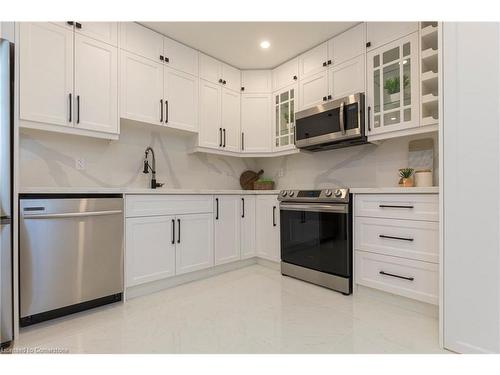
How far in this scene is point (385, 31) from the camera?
2422mm

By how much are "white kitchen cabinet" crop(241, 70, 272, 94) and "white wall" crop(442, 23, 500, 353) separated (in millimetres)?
2254

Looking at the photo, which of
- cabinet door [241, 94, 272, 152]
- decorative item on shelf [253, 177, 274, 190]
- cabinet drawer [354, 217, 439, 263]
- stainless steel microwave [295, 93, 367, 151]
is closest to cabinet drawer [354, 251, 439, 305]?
cabinet drawer [354, 217, 439, 263]

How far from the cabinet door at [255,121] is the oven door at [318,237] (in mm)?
1008

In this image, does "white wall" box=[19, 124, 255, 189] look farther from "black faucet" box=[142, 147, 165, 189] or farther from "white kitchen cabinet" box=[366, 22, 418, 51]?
"white kitchen cabinet" box=[366, 22, 418, 51]

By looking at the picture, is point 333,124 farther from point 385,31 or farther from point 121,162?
point 121,162

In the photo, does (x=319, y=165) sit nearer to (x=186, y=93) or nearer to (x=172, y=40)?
(x=186, y=93)

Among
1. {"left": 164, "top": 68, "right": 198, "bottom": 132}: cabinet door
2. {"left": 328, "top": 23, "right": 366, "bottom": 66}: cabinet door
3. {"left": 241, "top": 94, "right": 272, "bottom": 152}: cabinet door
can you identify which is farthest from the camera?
{"left": 241, "top": 94, "right": 272, "bottom": 152}: cabinet door

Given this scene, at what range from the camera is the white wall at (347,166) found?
2.64 m

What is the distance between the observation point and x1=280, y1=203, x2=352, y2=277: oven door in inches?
92.5

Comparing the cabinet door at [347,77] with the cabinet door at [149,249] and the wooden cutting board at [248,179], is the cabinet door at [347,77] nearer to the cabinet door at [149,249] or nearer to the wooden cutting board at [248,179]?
the wooden cutting board at [248,179]

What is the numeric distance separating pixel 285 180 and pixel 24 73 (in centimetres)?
284

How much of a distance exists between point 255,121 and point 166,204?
1703 millimetres

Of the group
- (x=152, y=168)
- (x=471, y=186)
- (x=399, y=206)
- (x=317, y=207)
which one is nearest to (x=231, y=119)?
(x=152, y=168)

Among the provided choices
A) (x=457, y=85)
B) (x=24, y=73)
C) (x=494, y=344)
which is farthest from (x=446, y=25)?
(x=24, y=73)
